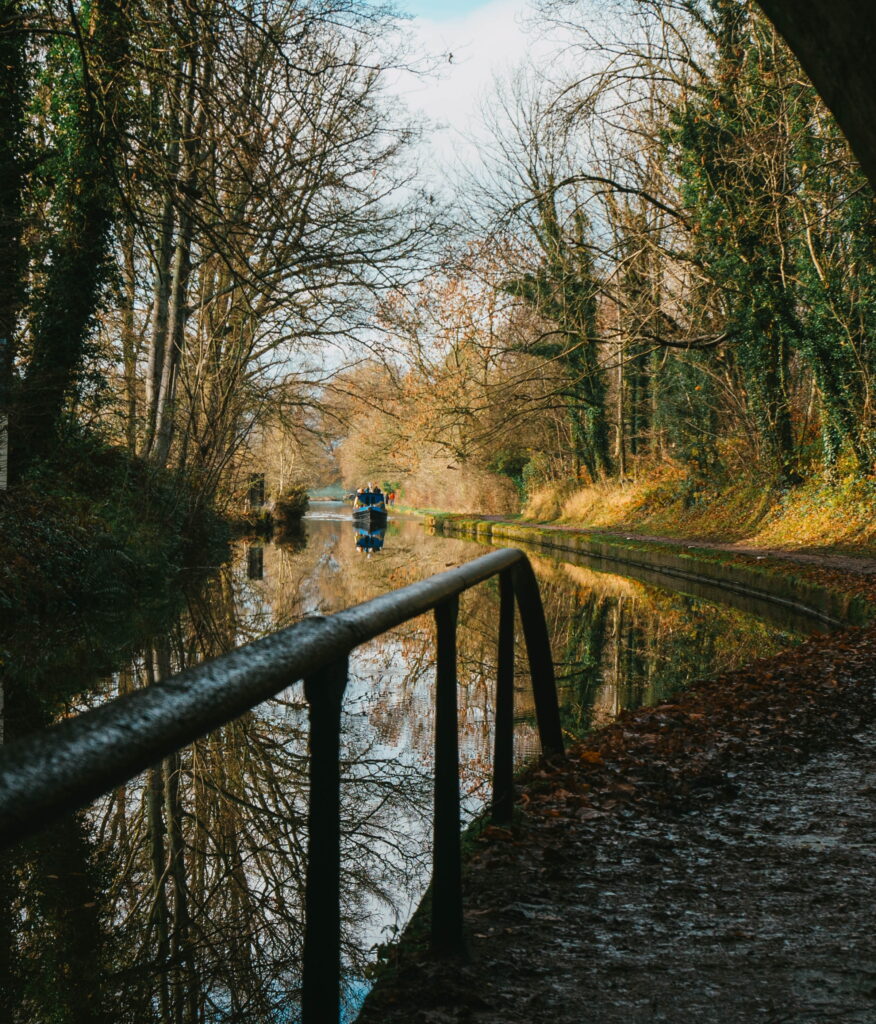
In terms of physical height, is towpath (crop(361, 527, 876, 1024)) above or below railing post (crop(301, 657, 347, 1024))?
below

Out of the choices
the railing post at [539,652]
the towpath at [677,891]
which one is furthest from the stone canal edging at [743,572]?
the railing post at [539,652]

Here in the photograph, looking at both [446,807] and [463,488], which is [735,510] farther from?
[463,488]

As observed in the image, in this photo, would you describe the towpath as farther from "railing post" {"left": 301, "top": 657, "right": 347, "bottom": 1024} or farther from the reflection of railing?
"railing post" {"left": 301, "top": 657, "right": 347, "bottom": 1024}

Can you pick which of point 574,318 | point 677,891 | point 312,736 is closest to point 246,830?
point 677,891

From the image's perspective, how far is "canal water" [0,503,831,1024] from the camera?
3.22 m

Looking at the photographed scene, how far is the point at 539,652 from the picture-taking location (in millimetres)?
4266

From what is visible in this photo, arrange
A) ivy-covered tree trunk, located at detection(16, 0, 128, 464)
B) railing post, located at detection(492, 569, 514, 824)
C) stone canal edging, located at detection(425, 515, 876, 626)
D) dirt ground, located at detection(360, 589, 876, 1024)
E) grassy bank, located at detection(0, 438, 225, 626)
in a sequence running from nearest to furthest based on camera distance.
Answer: dirt ground, located at detection(360, 589, 876, 1024) → railing post, located at detection(492, 569, 514, 824) → stone canal edging, located at detection(425, 515, 876, 626) → grassy bank, located at detection(0, 438, 225, 626) → ivy-covered tree trunk, located at detection(16, 0, 128, 464)

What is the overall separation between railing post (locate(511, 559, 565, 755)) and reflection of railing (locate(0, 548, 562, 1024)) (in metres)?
0.23

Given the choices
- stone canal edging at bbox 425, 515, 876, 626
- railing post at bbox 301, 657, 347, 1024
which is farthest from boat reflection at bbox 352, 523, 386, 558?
railing post at bbox 301, 657, 347, 1024

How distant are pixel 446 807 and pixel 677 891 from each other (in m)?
1.17

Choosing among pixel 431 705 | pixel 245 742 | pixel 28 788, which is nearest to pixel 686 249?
pixel 431 705

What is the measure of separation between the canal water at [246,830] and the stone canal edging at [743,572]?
0.54 metres

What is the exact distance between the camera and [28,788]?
2.43 feet

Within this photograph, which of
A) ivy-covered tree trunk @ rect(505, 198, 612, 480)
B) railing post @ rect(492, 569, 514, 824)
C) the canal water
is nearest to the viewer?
the canal water
